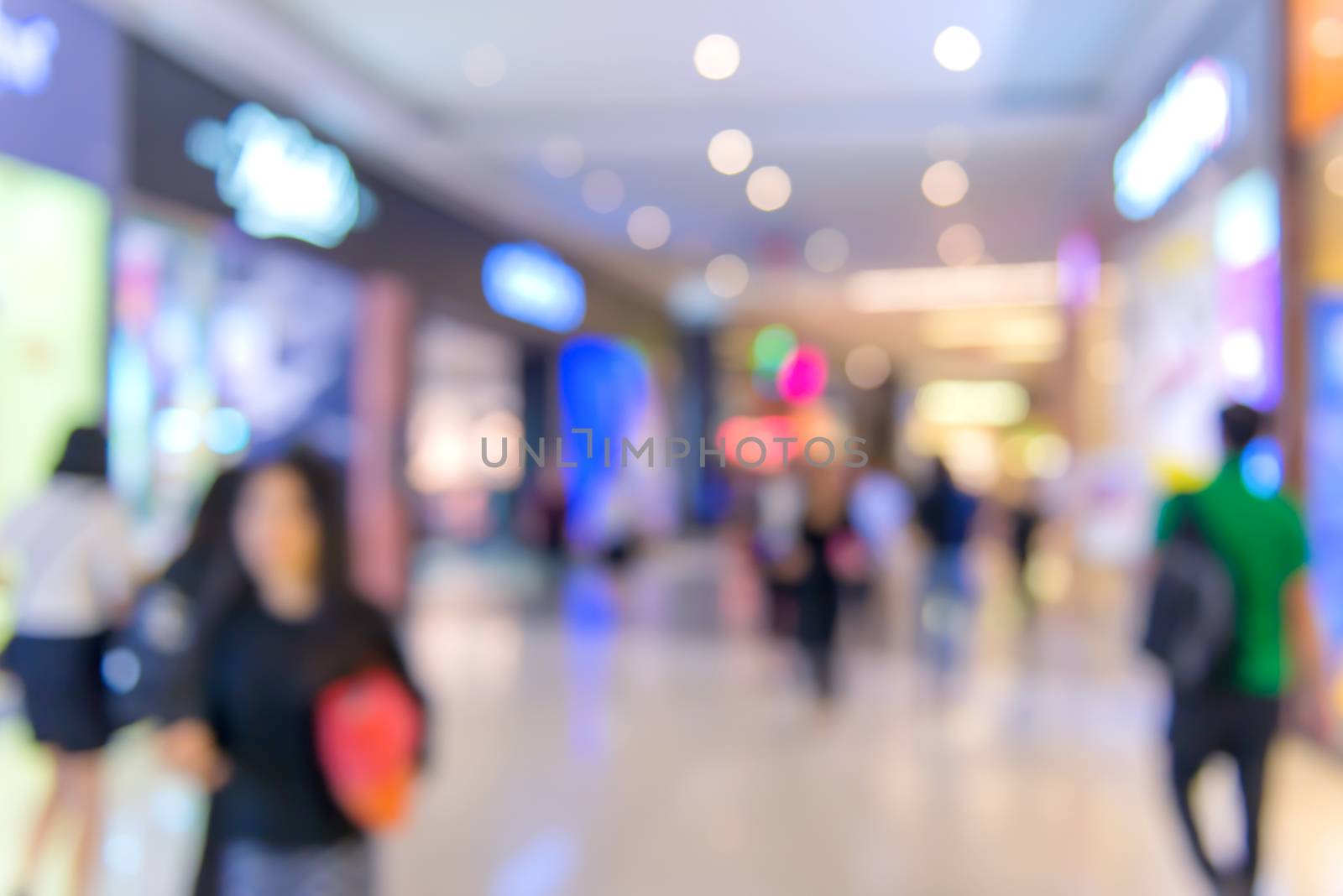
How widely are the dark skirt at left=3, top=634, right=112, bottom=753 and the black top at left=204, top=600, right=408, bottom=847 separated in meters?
0.72

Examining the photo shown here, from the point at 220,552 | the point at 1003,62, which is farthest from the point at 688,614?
the point at 220,552

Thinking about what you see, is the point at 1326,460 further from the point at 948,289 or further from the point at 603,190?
the point at 948,289

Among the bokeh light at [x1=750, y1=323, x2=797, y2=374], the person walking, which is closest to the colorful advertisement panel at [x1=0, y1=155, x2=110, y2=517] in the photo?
the bokeh light at [x1=750, y1=323, x2=797, y2=374]

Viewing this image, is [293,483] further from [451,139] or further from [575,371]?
[575,371]

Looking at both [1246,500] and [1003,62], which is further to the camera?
[1003,62]

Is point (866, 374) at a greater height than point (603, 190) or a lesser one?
lesser

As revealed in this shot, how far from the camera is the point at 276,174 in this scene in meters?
6.56

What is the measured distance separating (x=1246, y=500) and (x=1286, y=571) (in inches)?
8.3

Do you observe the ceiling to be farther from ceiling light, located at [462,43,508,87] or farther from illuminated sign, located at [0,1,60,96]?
illuminated sign, located at [0,1,60,96]

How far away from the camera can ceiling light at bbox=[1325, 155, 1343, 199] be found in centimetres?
454

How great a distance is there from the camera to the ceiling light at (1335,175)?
454 centimetres

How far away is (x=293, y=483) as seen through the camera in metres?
1.88

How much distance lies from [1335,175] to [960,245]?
17.8ft

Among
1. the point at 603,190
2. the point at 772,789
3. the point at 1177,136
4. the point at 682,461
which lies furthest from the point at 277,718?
the point at 603,190
